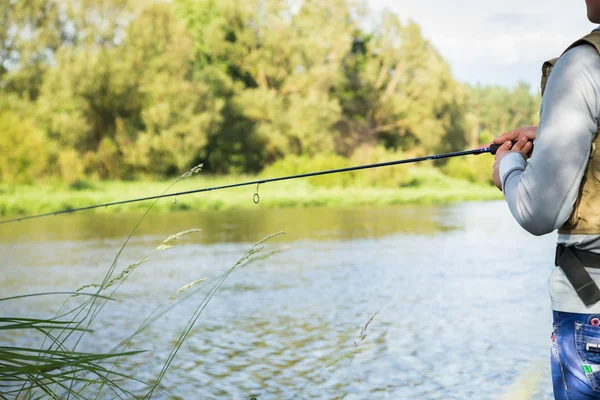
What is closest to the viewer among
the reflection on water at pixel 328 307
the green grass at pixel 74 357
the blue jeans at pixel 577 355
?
the blue jeans at pixel 577 355

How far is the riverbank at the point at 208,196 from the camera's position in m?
21.3

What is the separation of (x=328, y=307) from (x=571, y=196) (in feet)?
18.0

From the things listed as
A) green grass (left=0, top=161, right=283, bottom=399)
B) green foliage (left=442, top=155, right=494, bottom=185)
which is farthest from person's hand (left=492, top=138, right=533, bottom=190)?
green foliage (left=442, top=155, right=494, bottom=185)

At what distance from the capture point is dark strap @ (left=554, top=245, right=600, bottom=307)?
157 cm

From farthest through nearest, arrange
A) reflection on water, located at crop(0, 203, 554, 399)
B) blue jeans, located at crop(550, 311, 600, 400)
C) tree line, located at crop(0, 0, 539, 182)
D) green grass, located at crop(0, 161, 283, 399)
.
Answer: tree line, located at crop(0, 0, 539, 182)
reflection on water, located at crop(0, 203, 554, 399)
green grass, located at crop(0, 161, 283, 399)
blue jeans, located at crop(550, 311, 600, 400)

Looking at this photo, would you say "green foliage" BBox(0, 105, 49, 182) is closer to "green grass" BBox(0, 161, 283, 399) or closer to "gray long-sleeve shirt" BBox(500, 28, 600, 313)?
"green grass" BBox(0, 161, 283, 399)

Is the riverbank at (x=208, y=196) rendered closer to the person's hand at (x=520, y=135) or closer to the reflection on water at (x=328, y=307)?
the reflection on water at (x=328, y=307)

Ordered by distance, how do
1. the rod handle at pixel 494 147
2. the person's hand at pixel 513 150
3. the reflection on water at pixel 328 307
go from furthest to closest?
the reflection on water at pixel 328 307, the rod handle at pixel 494 147, the person's hand at pixel 513 150

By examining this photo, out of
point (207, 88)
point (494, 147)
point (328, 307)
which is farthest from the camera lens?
point (207, 88)

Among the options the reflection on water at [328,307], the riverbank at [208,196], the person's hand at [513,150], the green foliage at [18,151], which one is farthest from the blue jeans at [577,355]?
the green foliage at [18,151]

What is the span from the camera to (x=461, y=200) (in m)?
28.0

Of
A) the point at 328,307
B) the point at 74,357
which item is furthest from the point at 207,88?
the point at 74,357

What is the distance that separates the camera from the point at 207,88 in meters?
33.8

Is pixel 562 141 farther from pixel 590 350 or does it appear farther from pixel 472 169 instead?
pixel 472 169
